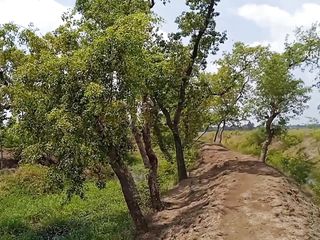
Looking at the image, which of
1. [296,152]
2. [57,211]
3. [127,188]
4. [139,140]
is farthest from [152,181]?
[296,152]

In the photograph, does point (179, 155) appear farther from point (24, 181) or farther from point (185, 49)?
point (24, 181)

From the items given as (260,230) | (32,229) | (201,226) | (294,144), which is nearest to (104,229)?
(32,229)

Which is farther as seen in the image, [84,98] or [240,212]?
[240,212]

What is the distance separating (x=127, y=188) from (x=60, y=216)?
8.06 meters

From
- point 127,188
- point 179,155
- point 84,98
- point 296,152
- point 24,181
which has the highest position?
point 84,98

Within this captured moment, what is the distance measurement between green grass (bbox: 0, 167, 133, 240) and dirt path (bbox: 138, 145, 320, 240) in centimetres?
222

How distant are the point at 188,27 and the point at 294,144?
1845 centimetres

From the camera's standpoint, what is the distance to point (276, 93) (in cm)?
3347

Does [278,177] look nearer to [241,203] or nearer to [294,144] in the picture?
[241,203]

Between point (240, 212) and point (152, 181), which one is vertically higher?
point (152, 181)

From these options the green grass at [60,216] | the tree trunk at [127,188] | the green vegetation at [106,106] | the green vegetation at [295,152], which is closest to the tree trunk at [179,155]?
the green vegetation at [106,106]

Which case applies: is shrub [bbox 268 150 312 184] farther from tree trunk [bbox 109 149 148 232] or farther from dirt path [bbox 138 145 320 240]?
tree trunk [bbox 109 149 148 232]

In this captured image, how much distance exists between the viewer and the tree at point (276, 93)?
3306 cm

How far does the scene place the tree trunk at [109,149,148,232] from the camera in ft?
58.4
